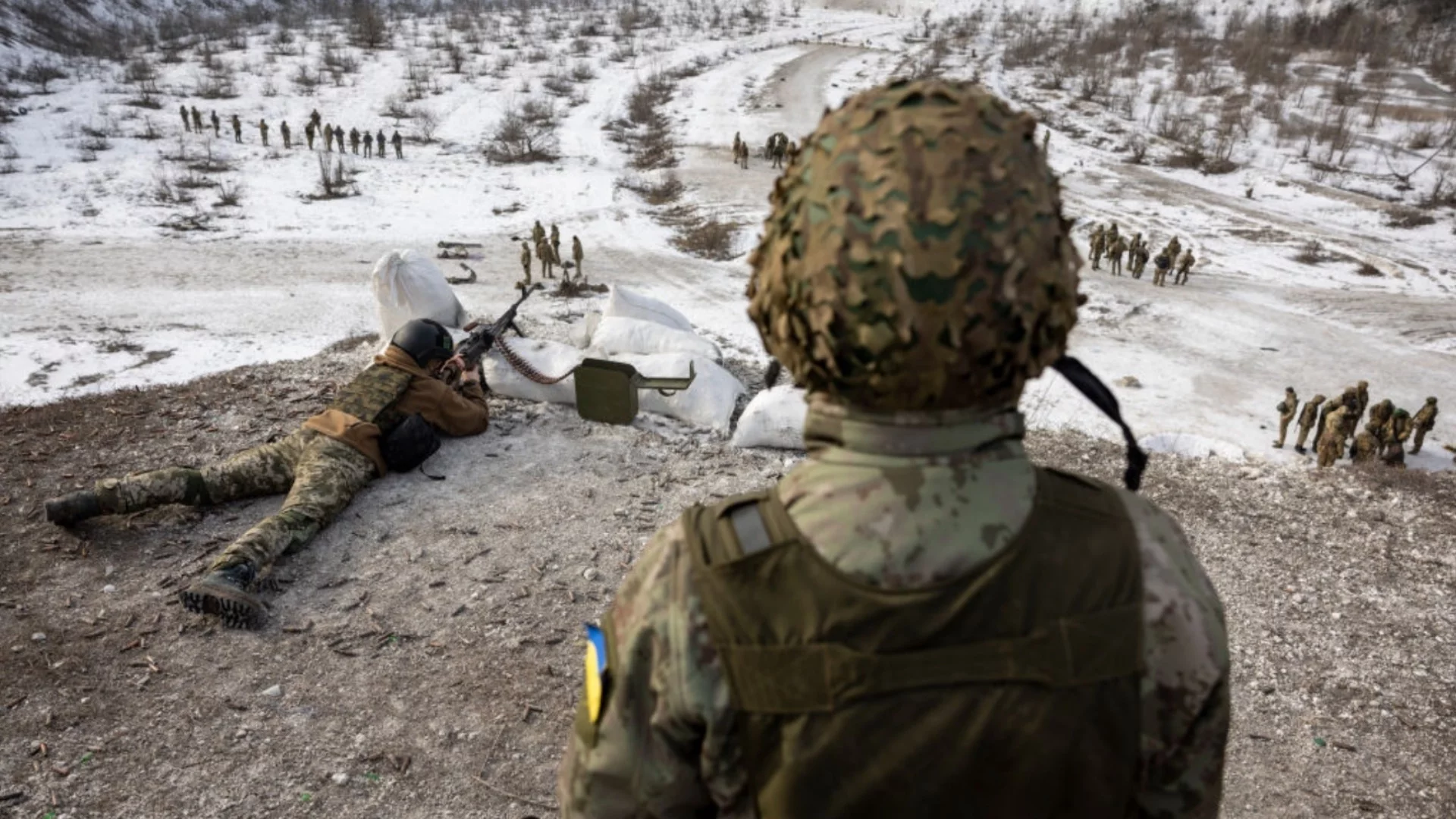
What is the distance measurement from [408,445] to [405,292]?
1.87m

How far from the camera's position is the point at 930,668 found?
979mm

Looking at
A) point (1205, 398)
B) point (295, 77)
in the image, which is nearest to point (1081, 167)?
point (1205, 398)

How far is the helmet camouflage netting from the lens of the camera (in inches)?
38.0

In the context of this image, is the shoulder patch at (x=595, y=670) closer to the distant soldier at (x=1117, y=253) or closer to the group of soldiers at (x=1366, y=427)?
the group of soldiers at (x=1366, y=427)

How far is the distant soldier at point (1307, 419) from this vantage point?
6348 millimetres

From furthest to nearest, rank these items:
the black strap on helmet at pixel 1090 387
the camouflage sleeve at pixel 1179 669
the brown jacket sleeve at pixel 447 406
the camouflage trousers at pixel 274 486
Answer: the brown jacket sleeve at pixel 447 406, the camouflage trousers at pixel 274 486, the black strap on helmet at pixel 1090 387, the camouflage sleeve at pixel 1179 669

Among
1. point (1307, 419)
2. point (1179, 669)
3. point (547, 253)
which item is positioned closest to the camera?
point (1179, 669)

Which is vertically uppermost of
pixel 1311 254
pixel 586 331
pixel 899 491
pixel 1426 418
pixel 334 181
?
pixel 899 491

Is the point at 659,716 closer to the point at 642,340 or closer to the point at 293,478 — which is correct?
the point at 293,478

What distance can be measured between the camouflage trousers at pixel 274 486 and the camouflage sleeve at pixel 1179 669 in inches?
155

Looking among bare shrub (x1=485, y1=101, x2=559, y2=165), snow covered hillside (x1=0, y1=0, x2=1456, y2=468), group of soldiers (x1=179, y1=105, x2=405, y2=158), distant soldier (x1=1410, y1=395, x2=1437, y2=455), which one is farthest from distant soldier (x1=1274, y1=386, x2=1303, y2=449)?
group of soldiers (x1=179, y1=105, x2=405, y2=158)

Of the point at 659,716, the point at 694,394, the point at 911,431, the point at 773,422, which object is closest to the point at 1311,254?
the point at 773,422

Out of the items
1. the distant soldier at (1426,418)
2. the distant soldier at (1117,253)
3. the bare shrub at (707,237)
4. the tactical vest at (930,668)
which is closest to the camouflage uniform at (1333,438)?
the distant soldier at (1426,418)

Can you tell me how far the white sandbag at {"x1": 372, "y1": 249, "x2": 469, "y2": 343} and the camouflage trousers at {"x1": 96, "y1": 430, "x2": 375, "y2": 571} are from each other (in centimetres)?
172
